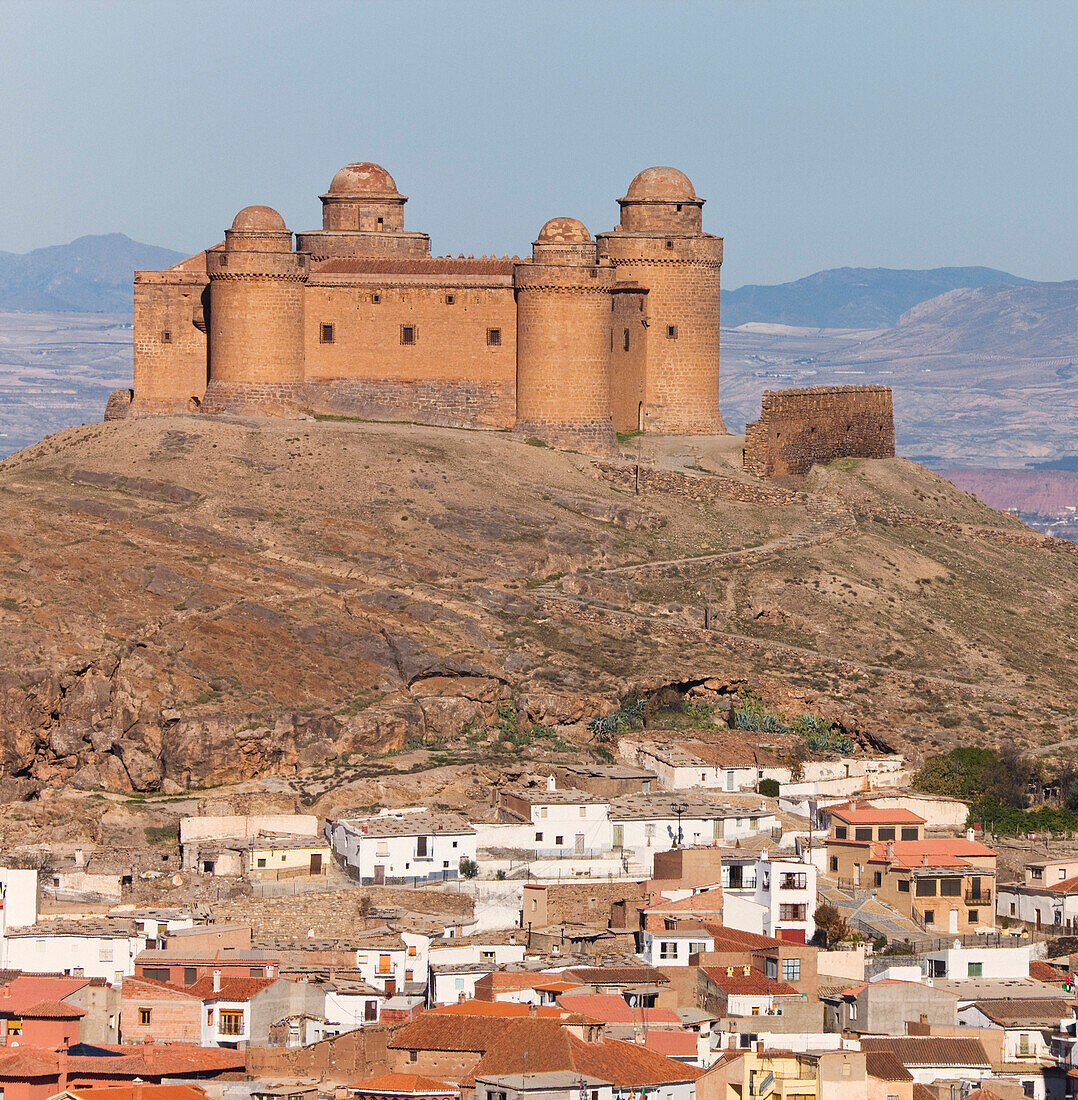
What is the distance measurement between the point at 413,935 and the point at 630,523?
99.4 ft

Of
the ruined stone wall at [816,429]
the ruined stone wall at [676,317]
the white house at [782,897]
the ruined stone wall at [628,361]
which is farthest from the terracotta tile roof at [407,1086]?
the ruined stone wall at [676,317]

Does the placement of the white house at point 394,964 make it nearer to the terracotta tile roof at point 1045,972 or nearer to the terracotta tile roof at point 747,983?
the terracotta tile roof at point 747,983

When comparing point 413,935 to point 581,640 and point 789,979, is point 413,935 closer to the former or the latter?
point 789,979

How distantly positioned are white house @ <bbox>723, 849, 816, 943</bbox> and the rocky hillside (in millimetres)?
14249

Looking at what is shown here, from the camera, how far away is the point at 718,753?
69500mm

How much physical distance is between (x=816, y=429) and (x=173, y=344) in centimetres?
2136

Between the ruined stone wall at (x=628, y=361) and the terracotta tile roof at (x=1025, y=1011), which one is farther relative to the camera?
the ruined stone wall at (x=628, y=361)

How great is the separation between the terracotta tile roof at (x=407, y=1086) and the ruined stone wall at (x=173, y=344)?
44.0 meters

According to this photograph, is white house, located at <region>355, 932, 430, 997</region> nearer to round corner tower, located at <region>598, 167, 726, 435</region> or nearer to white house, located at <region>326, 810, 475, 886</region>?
white house, located at <region>326, 810, 475, 886</region>

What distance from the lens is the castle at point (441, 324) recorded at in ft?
274

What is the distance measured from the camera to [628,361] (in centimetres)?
8575

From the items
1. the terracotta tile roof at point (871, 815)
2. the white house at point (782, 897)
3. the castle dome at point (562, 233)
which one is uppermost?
the castle dome at point (562, 233)

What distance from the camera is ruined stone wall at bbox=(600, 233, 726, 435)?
85875mm

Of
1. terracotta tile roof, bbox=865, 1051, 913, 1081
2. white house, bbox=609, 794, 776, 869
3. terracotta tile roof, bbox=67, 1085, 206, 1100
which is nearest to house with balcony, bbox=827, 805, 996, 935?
white house, bbox=609, 794, 776, 869
